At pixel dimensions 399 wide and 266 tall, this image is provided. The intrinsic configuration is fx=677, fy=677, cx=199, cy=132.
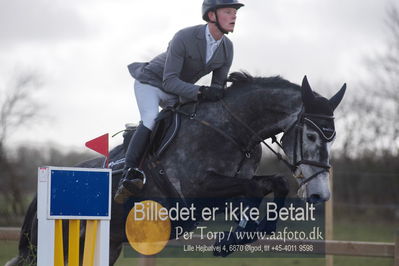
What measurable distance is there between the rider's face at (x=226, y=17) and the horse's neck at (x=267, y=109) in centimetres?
49

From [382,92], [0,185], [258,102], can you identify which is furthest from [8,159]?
[382,92]

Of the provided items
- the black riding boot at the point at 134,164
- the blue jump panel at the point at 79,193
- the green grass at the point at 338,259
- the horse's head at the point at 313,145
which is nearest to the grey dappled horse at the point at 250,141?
the horse's head at the point at 313,145

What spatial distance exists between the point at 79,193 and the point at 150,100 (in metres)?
1.67

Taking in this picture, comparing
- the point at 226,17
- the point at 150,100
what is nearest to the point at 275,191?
the point at 150,100

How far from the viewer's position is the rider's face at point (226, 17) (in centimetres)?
481

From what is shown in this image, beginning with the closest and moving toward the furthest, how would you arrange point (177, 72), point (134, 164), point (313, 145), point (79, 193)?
point (79, 193), point (313, 145), point (177, 72), point (134, 164)

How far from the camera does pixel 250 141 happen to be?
4.76 m

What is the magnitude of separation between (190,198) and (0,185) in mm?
7174

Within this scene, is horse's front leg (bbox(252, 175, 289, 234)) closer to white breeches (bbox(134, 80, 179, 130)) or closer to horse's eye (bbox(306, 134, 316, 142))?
horse's eye (bbox(306, 134, 316, 142))

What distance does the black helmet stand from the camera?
15.7 ft

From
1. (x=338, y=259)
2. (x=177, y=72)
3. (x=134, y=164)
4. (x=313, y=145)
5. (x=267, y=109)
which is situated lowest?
(x=338, y=259)

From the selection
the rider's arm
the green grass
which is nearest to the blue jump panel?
the rider's arm

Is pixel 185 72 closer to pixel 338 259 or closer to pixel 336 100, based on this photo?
pixel 336 100

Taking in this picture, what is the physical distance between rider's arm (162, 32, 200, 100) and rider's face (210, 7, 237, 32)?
0.31 metres
